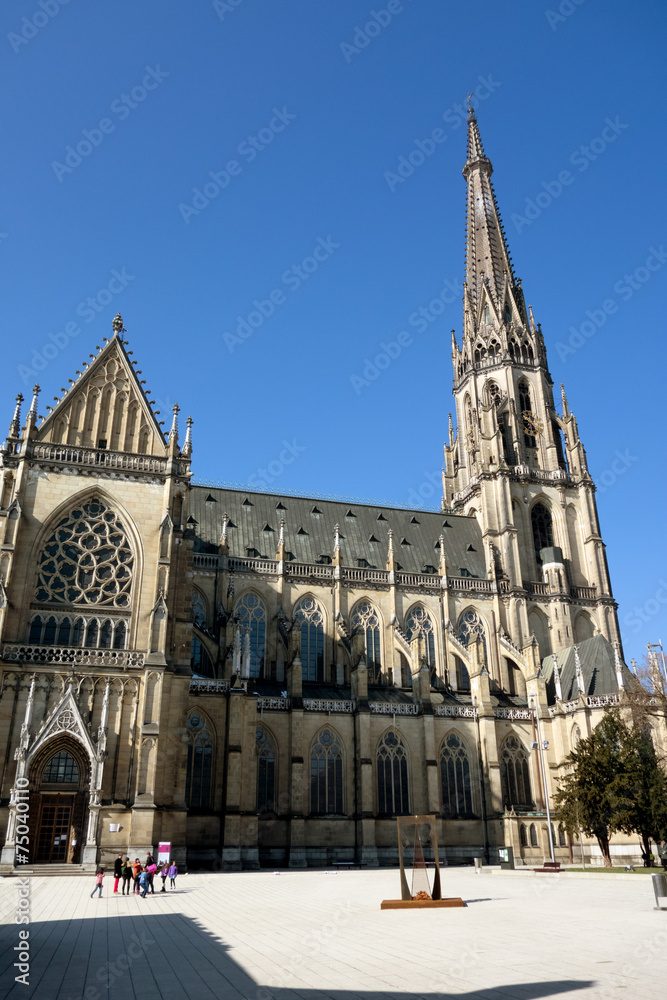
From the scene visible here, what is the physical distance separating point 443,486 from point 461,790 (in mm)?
32158

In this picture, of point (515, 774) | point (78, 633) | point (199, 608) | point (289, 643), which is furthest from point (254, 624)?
point (515, 774)

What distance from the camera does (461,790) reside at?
156 ft

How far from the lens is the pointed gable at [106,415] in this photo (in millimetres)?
40594

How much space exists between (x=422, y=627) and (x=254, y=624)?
491 inches

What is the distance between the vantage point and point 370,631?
54531 millimetres

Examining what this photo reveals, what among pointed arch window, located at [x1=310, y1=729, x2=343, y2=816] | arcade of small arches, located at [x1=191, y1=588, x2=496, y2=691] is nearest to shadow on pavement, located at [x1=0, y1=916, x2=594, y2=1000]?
pointed arch window, located at [x1=310, y1=729, x2=343, y2=816]

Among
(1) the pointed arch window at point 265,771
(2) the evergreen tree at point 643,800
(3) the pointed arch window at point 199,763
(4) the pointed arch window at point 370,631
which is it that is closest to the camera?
(2) the evergreen tree at point 643,800

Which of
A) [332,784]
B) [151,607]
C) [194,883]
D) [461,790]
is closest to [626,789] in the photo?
[461,790]

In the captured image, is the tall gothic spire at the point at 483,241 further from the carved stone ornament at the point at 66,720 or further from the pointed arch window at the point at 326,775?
the carved stone ornament at the point at 66,720

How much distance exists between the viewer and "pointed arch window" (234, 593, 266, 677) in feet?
167

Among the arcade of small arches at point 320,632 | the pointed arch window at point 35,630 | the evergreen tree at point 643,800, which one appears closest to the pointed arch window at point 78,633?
the pointed arch window at point 35,630

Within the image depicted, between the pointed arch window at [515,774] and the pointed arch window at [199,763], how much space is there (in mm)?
18976

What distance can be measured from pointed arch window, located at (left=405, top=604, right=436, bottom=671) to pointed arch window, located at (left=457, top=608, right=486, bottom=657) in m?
2.33

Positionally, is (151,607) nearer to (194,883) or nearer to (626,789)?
(194,883)
